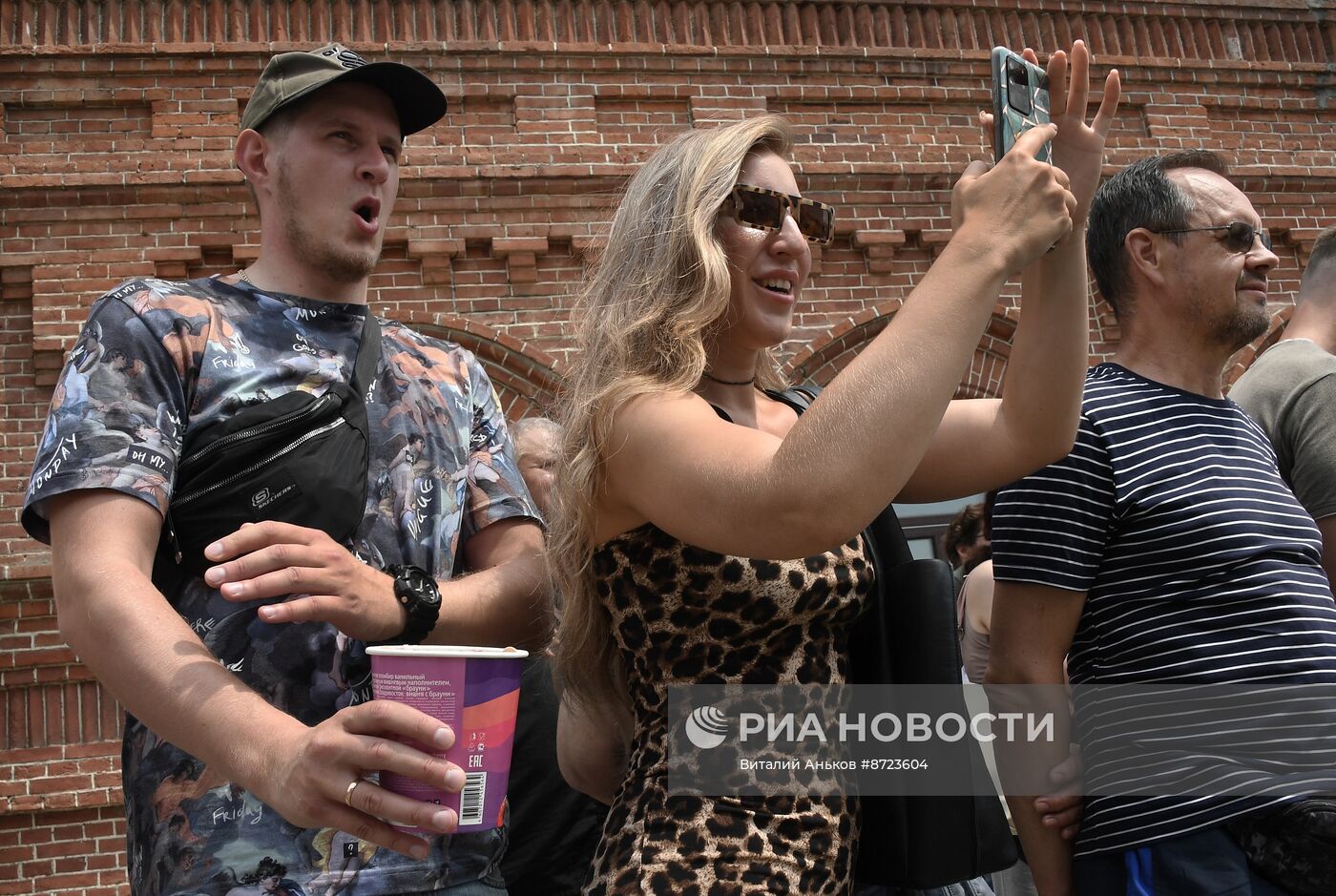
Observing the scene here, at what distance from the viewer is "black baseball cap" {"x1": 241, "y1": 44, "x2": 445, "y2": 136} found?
2.06 metres

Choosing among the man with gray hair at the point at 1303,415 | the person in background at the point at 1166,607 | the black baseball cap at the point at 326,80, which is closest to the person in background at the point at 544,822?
the black baseball cap at the point at 326,80

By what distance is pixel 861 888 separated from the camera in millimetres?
1860

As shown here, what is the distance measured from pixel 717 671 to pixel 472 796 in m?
0.47

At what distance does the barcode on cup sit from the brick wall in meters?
5.72

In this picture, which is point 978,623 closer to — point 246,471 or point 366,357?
point 366,357

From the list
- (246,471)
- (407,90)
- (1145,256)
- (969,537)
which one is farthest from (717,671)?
(969,537)

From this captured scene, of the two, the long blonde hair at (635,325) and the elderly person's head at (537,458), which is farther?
the elderly person's head at (537,458)

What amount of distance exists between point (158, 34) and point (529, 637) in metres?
6.98

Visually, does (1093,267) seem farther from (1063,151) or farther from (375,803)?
(375,803)

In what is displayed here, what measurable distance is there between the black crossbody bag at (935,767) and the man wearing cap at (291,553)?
0.56 metres

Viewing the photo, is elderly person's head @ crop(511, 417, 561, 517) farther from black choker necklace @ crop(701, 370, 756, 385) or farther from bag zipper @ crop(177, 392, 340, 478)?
bag zipper @ crop(177, 392, 340, 478)

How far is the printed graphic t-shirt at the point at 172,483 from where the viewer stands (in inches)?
65.5

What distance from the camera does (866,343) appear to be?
307 inches

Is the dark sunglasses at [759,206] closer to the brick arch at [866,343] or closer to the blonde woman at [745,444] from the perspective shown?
the blonde woman at [745,444]
